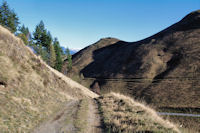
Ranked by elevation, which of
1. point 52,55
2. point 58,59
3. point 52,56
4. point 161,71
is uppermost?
point 52,55

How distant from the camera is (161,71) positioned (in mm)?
71500

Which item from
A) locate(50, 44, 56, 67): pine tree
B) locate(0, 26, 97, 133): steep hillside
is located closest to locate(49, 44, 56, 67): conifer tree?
locate(50, 44, 56, 67): pine tree

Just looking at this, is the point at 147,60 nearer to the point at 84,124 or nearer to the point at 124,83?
the point at 124,83

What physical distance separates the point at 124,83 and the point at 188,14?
320 feet

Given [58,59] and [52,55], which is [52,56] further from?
[58,59]

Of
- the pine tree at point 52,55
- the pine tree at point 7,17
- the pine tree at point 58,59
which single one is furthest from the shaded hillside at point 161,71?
the pine tree at point 7,17

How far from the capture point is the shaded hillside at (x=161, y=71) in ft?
163

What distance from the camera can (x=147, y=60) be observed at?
84812 millimetres

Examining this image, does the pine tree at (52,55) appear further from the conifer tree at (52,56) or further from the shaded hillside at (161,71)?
the shaded hillside at (161,71)

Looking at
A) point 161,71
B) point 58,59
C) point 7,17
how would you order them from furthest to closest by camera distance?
point 58,59 < point 161,71 < point 7,17

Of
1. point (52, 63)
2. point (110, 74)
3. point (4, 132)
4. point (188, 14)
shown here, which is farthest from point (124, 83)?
point (188, 14)

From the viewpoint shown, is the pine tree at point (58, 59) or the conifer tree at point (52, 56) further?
the pine tree at point (58, 59)

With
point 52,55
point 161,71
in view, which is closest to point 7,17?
point 52,55

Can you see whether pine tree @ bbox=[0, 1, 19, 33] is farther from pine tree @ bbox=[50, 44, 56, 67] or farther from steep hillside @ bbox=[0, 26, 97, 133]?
steep hillside @ bbox=[0, 26, 97, 133]
